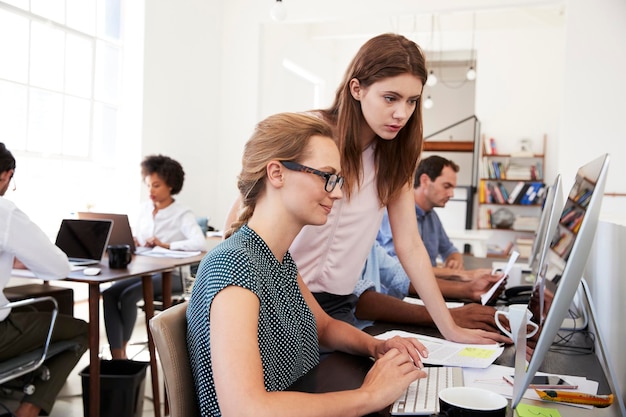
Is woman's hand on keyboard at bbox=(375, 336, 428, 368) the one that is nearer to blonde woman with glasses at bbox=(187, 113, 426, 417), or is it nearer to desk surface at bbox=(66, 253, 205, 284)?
blonde woman with glasses at bbox=(187, 113, 426, 417)

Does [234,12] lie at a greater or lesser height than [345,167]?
greater

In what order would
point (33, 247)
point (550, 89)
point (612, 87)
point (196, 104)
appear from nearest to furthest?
1. point (33, 247)
2. point (612, 87)
3. point (196, 104)
4. point (550, 89)

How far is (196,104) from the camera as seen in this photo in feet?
21.9

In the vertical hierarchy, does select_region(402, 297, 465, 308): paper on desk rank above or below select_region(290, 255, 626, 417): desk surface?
above

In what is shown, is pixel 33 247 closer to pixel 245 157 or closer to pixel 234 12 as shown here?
pixel 245 157

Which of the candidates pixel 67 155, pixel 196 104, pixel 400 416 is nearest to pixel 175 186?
pixel 67 155

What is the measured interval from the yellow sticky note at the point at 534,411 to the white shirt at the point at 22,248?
211 centimetres

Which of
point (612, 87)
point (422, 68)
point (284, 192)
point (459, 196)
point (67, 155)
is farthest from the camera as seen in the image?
point (459, 196)

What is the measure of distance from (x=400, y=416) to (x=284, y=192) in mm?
470

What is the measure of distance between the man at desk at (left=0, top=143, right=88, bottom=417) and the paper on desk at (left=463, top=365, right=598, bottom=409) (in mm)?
1930

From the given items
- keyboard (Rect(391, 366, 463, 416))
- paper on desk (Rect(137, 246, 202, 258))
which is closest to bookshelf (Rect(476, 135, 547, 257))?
paper on desk (Rect(137, 246, 202, 258))

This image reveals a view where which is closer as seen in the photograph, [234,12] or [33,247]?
[33,247]

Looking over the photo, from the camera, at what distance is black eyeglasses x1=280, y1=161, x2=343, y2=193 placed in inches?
46.5

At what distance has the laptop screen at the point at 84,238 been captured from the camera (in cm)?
321
